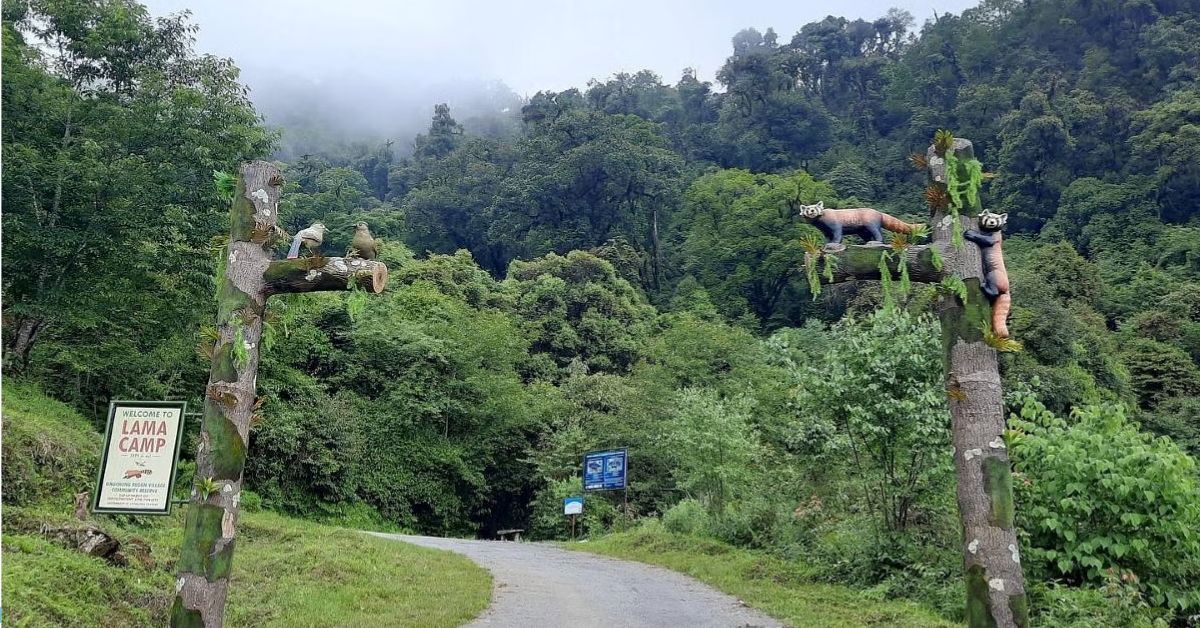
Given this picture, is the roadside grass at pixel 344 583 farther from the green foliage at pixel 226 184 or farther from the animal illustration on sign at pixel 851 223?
the animal illustration on sign at pixel 851 223

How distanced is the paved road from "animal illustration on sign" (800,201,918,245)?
16.1 ft

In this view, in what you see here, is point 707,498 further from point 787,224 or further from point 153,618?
point 787,224

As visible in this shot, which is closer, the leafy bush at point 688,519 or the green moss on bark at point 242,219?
the green moss on bark at point 242,219

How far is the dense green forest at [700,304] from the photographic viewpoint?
32.4ft

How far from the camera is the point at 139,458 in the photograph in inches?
222

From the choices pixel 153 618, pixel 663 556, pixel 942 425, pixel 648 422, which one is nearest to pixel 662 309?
pixel 648 422

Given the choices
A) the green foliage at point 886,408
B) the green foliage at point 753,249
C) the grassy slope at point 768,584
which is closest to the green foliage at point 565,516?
the grassy slope at point 768,584

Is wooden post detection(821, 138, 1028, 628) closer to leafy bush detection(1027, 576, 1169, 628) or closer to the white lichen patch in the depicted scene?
leafy bush detection(1027, 576, 1169, 628)

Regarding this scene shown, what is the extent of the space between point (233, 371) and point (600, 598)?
21.1 feet

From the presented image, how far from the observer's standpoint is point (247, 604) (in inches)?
317

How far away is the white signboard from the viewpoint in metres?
5.57

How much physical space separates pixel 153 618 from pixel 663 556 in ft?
30.0

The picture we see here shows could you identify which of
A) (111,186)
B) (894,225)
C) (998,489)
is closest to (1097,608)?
(998,489)

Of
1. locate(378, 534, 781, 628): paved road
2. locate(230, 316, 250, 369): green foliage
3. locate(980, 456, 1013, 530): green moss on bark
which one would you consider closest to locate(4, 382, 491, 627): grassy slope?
locate(378, 534, 781, 628): paved road
